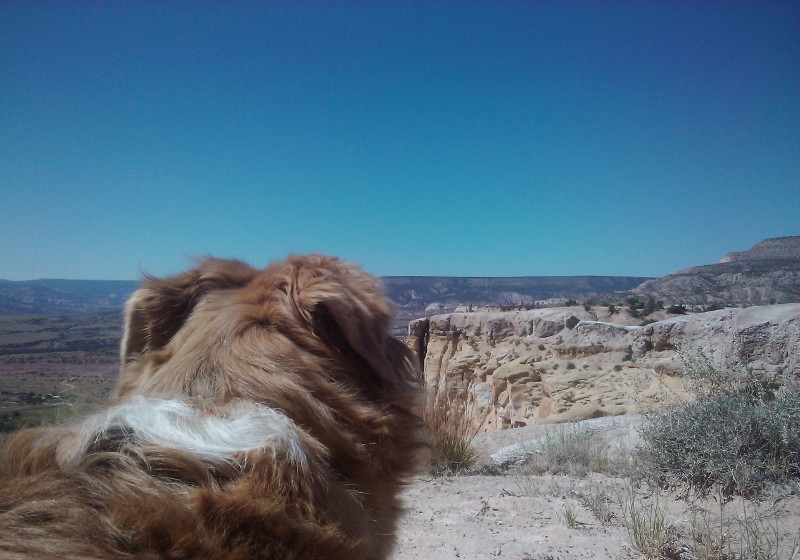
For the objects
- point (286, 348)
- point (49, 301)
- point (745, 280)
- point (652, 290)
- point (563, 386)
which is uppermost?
point (745, 280)

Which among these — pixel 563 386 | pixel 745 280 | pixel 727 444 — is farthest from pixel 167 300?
pixel 745 280

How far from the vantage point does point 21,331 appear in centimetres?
1349

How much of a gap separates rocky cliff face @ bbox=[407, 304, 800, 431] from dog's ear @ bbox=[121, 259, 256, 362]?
4.32m

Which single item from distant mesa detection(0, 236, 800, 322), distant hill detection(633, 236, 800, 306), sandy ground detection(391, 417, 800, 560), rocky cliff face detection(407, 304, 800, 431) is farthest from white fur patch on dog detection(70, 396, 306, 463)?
distant hill detection(633, 236, 800, 306)

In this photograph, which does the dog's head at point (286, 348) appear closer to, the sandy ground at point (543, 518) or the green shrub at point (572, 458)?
the sandy ground at point (543, 518)

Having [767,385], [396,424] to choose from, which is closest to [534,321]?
[767,385]

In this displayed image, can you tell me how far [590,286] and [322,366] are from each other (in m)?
34.2

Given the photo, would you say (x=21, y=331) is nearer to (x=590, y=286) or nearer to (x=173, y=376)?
(x=173, y=376)

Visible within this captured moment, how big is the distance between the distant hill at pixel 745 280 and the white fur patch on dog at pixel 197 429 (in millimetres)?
12949

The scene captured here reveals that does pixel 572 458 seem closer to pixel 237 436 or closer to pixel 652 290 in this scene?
pixel 237 436

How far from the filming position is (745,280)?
16.4 meters

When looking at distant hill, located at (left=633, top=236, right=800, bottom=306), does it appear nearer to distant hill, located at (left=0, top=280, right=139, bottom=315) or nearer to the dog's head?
the dog's head

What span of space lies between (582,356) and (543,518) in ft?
34.3

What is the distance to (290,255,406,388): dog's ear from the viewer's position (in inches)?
62.6
